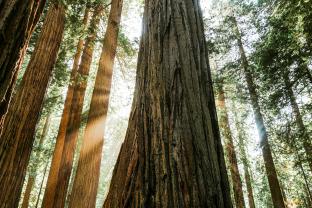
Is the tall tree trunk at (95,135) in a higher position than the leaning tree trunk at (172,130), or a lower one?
higher

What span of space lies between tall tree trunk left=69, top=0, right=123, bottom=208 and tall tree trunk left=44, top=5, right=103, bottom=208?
0.61m

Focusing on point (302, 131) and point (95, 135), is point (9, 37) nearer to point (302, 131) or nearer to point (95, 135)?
point (95, 135)

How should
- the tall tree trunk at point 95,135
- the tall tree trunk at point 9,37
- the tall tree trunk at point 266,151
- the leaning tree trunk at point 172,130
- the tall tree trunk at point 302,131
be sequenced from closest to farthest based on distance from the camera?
the tall tree trunk at point 9,37 < the leaning tree trunk at point 172,130 < the tall tree trunk at point 95,135 < the tall tree trunk at point 302,131 < the tall tree trunk at point 266,151

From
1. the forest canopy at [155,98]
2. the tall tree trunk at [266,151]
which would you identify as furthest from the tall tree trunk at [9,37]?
the tall tree trunk at [266,151]

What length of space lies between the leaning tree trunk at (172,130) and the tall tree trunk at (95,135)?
5.22 meters

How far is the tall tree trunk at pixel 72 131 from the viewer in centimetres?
828

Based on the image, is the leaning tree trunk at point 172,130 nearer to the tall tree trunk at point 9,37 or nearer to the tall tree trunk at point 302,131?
the tall tree trunk at point 9,37

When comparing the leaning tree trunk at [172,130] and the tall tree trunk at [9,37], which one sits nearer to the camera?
the tall tree trunk at [9,37]

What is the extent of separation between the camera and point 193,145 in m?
1.57

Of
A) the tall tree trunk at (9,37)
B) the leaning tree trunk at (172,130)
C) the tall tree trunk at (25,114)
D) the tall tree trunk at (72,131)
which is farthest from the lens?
the tall tree trunk at (72,131)

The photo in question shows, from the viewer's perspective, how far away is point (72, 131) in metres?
9.34

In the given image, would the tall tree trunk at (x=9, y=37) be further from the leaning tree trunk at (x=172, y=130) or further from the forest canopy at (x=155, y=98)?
the leaning tree trunk at (x=172, y=130)

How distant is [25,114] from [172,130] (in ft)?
13.4

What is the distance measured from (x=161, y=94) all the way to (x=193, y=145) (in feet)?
1.24
